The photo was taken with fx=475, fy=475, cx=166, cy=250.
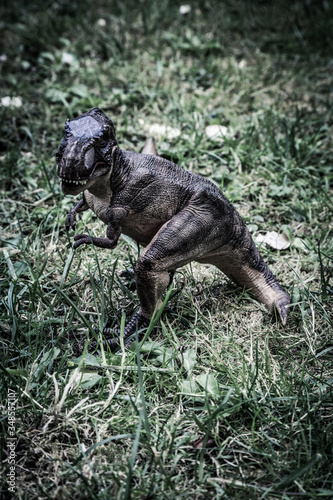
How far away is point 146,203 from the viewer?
248 cm

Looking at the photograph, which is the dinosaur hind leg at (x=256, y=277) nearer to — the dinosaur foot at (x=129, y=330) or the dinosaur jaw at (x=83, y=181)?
the dinosaur foot at (x=129, y=330)

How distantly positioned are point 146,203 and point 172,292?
2.76ft

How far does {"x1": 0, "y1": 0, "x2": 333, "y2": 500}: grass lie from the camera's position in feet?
7.45

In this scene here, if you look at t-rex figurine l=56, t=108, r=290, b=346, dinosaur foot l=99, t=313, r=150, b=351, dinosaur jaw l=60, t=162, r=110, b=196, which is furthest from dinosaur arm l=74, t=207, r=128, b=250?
dinosaur foot l=99, t=313, r=150, b=351

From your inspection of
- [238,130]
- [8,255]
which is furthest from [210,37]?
[8,255]

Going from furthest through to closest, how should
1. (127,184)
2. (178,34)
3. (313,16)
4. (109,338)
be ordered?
(313,16) < (178,34) < (109,338) < (127,184)

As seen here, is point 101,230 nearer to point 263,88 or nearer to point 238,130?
point 238,130

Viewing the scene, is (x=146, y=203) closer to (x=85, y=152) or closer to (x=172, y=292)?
(x=85, y=152)

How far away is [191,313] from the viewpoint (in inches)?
121

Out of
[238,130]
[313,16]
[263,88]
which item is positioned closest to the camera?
[238,130]

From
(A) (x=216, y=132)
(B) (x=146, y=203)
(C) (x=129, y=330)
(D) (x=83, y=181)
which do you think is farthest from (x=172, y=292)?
(A) (x=216, y=132)

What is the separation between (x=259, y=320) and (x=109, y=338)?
0.96 meters

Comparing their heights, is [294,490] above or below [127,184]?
below

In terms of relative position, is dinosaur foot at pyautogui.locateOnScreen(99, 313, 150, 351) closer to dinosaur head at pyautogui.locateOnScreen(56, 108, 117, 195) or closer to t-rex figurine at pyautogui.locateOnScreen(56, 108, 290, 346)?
t-rex figurine at pyautogui.locateOnScreen(56, 108, 290, 346)
